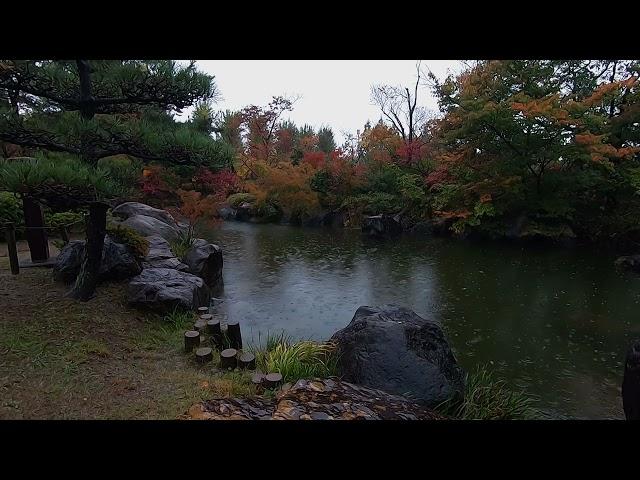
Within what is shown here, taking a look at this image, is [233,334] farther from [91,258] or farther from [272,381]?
[91,258]

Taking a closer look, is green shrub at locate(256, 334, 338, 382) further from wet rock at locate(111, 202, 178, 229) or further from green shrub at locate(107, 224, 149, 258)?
wet rock at locate(111, 202, 178, 229)

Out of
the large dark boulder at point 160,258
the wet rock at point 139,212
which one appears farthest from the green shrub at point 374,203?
the large dark boulder at point 160,258

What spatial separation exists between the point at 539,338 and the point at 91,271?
5337 mm

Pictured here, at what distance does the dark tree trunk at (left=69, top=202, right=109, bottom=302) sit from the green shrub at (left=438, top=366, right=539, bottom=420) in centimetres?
367

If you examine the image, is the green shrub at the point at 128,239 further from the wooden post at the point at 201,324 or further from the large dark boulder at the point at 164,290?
the wooden post at the point at 201,324

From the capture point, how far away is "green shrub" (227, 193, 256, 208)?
18.0 m

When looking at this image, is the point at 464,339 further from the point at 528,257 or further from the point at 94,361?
the point at 528,257

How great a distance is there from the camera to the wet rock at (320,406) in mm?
2133

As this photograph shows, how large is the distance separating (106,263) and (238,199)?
14164 millimetres

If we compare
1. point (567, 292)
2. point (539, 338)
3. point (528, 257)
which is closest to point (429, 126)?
point (528, 257)

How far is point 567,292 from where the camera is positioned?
6.64 m

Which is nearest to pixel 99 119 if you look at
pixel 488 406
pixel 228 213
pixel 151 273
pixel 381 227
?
pixel 151 273

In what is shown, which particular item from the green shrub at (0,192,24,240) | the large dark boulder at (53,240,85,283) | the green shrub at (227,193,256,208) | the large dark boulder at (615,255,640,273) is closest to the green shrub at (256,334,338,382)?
the large dark boulder at (53,240,85,283)

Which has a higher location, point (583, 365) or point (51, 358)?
point (51, 358)
